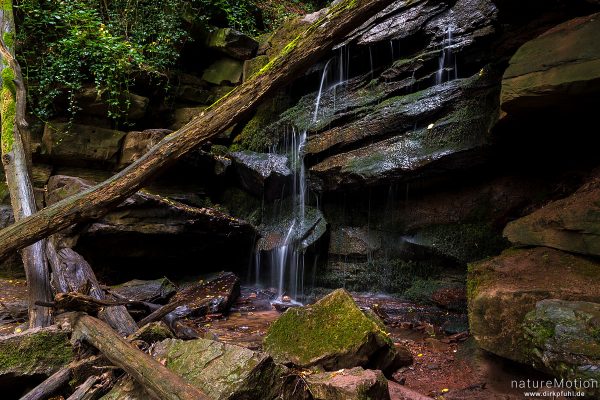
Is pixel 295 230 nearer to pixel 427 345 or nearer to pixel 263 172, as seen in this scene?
pixel 263 172

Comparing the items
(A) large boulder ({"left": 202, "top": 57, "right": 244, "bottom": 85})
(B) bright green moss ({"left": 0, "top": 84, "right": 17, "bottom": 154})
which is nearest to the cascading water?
(A) large boulder ({"left": 202, "top": 57, "right": 244, "bottom": 85})

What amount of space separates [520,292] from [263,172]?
19.7 feet

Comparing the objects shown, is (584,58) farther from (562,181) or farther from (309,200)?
(309,200)

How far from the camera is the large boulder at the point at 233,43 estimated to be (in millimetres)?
11219

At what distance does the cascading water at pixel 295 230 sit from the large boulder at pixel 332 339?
149 inches

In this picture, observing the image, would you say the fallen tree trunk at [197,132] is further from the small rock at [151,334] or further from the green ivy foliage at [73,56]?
the green ivy foliage at [73,56]

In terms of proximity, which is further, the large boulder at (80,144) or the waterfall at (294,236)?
the large boulder at (80,144)

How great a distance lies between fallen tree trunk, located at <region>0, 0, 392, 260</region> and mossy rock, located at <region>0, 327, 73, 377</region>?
1.33 m

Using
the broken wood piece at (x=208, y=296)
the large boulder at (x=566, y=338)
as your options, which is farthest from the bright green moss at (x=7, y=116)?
the large boulder at (x=566, y=338)

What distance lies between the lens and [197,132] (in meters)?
4.52

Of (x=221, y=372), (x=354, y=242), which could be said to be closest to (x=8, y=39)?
(x=354, y=242)

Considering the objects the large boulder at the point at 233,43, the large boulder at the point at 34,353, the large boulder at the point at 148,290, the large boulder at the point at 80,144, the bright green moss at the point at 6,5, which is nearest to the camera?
the large boulder at the point at 34,353

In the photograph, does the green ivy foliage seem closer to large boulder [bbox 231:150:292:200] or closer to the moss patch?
large boulder [bbox 231:150:292:200]

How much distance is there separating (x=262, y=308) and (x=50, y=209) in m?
4.00
